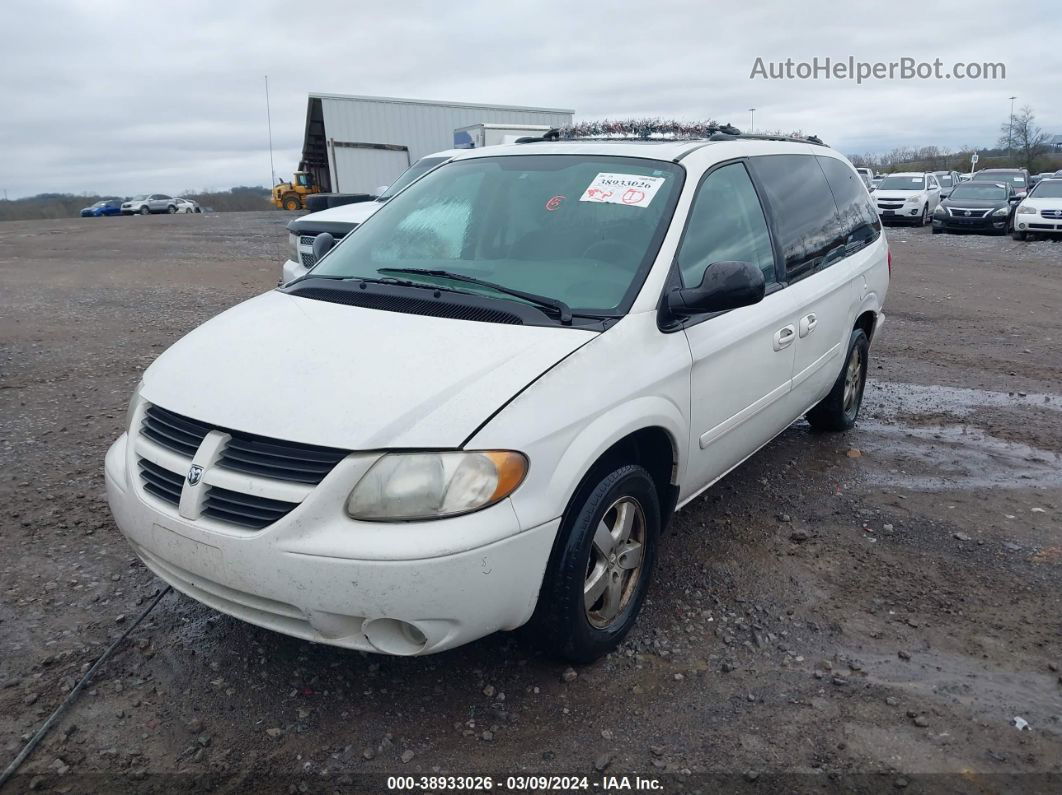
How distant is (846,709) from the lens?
283cm

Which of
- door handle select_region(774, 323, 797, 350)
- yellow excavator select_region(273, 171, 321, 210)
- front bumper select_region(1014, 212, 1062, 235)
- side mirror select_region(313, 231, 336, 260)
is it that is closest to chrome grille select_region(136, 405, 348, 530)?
side mirror select_region(313, 231, 336, 260)

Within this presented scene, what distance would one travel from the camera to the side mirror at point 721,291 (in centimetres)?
312

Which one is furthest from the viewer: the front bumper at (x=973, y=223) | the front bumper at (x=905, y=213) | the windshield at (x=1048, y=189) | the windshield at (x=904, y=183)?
the windshield at (x=904, y=183)

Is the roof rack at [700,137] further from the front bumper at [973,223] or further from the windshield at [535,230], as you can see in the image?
the front bumper at [973,223]

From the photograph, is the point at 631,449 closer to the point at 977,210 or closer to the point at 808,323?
the point at 808,323

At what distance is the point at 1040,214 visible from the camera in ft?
62.7

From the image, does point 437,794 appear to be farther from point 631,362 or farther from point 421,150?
point 421,150

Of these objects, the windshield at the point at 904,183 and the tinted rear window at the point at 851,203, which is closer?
the tinted rear window at the point at 851,203

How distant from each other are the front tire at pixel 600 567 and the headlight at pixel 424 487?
1.32 ft

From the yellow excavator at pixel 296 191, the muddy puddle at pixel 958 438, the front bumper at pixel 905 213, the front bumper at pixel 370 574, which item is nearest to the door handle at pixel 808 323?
the muddy puddle at pixel 958 438

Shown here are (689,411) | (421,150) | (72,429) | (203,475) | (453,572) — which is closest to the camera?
(453,572)

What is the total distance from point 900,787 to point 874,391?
4.75 meters

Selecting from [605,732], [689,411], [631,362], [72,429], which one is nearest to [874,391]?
[689,411]

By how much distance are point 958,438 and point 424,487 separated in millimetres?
4419
